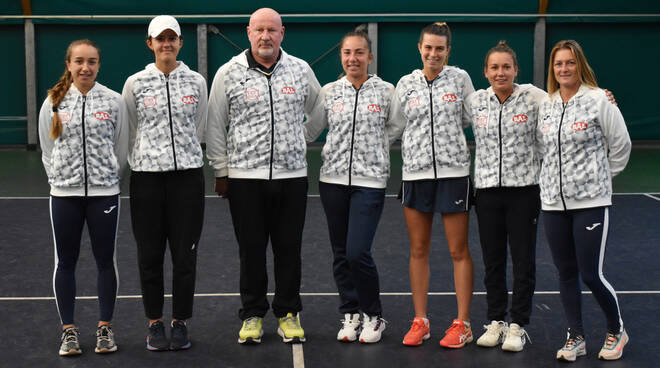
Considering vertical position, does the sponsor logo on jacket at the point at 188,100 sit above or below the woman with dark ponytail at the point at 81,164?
above

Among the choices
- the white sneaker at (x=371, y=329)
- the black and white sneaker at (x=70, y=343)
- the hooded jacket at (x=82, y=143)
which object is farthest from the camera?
the white sneaker at (x=371, y=329)

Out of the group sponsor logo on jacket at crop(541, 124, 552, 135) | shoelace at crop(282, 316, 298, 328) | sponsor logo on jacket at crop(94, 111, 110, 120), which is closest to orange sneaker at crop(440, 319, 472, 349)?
shoelace at crop(282, 316, 298, 328)

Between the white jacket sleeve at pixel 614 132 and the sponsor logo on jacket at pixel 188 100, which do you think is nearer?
the white jacket sleeve at pixel 614 132

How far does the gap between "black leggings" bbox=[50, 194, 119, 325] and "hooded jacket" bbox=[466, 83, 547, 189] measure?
6.35 ft

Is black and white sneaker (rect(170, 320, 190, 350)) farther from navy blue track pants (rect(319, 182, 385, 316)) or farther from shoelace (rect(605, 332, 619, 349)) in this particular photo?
shoelace (rect(605, 332, 619, 349))

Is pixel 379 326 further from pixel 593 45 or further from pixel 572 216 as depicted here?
pixel 593 45

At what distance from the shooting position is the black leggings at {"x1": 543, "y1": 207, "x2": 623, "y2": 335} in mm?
4027

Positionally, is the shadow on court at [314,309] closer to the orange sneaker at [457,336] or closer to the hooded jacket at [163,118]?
the orange sneaker at [457,336]

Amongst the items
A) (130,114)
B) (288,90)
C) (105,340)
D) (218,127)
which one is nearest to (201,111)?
(218,127)

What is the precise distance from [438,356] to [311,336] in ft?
2.45

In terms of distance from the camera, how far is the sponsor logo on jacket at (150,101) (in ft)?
13.7

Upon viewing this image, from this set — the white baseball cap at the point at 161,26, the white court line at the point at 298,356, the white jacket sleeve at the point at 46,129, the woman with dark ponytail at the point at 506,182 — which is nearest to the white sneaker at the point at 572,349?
the woman with dark ponytail at the point at 506,182

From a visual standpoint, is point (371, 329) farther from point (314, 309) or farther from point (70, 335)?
Result: point (70, 335)

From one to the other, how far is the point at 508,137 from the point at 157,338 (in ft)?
6.97
